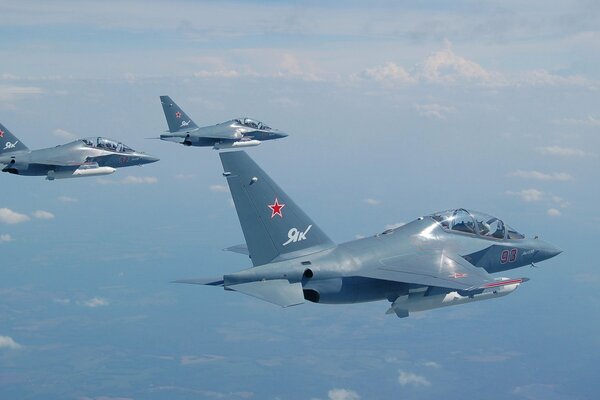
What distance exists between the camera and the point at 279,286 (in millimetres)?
27125

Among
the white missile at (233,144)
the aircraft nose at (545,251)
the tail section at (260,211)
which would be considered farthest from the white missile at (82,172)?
the aircraft nose at (545,251)

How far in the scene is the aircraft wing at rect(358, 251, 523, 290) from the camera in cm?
2817

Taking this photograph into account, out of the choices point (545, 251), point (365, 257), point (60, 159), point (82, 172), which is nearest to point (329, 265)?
point (365, 257)

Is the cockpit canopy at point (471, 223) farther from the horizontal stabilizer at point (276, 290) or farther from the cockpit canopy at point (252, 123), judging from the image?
the cockpit canopy at point (252, 123)

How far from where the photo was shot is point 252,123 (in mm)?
78812

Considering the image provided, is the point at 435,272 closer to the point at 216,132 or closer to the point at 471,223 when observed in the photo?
the point at 471,223

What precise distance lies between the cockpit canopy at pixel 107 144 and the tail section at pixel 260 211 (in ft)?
121

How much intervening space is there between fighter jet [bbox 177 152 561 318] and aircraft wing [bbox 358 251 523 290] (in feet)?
0.13

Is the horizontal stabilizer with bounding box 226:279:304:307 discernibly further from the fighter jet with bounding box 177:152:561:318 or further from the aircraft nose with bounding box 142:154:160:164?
the aircraft nose with bounding box 142:154:160:164

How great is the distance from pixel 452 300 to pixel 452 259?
7.05 ft

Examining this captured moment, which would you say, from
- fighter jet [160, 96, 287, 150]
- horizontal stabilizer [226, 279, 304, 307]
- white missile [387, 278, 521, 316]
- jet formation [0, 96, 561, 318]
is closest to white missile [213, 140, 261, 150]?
fighter jet [160, 96, 287, 150]

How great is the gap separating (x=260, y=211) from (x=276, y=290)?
11.9ft

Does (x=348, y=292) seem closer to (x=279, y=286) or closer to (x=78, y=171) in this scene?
(x=279, y=286)

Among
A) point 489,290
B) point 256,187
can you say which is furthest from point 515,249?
point 256,187
